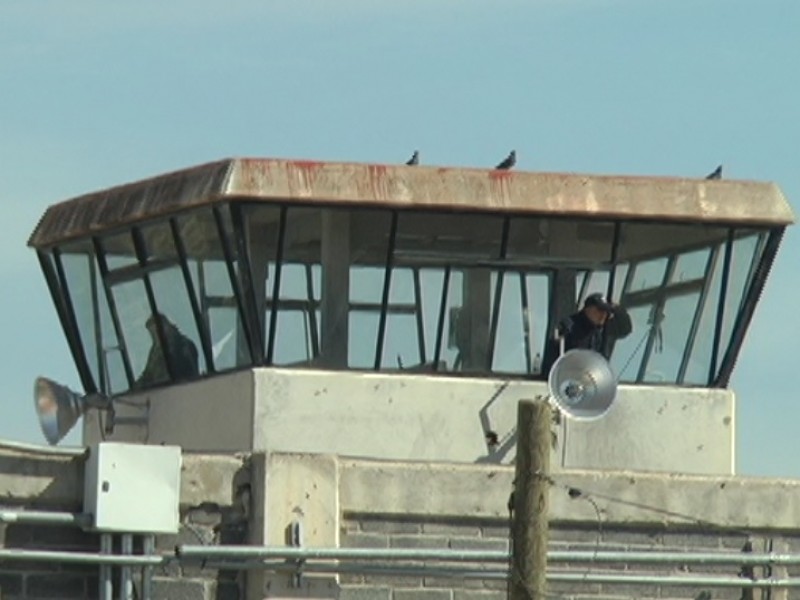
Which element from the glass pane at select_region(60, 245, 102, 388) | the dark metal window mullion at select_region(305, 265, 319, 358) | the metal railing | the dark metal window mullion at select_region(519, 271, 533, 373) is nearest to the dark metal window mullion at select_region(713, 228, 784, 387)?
the dark metal window mullion at select_region(519, 271, 533, 373)

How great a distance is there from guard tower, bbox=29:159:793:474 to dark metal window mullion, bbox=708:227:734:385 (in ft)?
0.07

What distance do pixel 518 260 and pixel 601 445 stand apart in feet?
A: 5.89

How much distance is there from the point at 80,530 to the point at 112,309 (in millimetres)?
6998

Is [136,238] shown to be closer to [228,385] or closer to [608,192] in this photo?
[228,385]

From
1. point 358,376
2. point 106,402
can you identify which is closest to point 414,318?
point 358,376

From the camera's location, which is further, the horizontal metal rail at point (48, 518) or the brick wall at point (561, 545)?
the brick wall at point (561, 545)

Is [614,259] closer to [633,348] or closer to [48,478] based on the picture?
[633,348]

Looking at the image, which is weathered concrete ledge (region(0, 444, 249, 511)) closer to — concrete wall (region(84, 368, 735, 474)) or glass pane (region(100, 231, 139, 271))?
concrete wall (region(84, 368, 735, 474))

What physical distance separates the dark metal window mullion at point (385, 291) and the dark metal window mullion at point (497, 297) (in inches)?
38.1

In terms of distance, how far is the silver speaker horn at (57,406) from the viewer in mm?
31281

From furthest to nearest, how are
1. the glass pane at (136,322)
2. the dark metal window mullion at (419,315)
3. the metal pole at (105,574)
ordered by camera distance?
the glass pane at (136,322) < the dark metal window mullion at (419,315) < the metal pole at (105,574)

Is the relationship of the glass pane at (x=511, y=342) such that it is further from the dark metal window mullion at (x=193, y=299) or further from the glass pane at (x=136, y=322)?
→ the glass pane at (x=136, y=322)

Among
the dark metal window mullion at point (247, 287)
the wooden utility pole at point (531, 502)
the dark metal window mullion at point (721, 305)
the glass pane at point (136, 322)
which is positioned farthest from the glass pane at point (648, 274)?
the wooden utility pole at point (531, 502)

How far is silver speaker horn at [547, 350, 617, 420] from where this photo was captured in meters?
28.7
